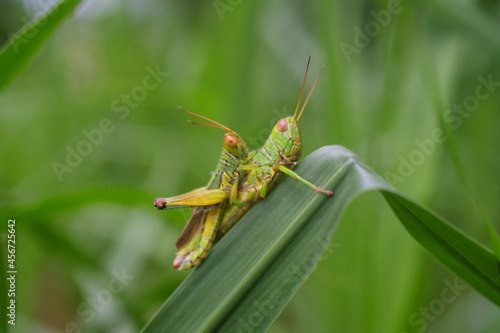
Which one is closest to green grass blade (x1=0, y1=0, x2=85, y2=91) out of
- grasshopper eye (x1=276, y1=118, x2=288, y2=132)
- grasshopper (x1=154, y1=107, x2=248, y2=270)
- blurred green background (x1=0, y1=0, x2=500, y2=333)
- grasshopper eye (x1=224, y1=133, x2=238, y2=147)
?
blurred green background (x1=0, y1=0, x2=500, y2=333)

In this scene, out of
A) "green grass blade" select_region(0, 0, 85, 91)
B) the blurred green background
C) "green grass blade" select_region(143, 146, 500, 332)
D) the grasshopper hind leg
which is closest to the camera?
"green grass blade" select_region(143, 146, 500, 332)

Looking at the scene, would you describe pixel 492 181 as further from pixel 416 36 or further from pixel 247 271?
pixel 247 271

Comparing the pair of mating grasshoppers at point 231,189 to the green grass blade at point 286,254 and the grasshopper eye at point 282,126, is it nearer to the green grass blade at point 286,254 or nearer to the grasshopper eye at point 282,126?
the grasshopper eye at point 282,126

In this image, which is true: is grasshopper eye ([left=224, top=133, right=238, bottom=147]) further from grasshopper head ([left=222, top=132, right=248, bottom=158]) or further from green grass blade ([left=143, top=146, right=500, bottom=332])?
green grass blade ([left=143, top=146, right=500, bottom=332])

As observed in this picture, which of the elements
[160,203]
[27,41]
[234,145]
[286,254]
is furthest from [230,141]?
[27,41]

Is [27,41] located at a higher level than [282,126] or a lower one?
higher

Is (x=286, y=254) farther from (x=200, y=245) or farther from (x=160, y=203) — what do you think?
(x=160, y=203)

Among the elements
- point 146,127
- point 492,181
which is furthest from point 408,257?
point 146,127
